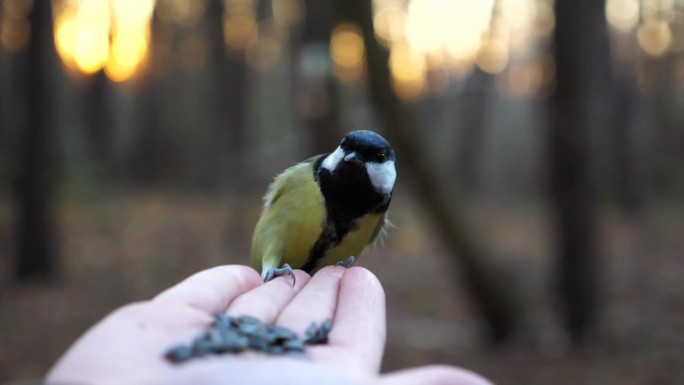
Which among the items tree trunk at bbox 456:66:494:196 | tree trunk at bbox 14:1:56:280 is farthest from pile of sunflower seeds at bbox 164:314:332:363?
tree trunk at bbox 456:66:494:196

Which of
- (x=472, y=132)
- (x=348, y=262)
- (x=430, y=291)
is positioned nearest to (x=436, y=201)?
(x=430, y=291)

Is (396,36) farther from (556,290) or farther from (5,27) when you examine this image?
(556,290)

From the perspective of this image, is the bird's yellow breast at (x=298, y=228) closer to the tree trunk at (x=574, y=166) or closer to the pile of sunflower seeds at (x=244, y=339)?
the pile of sunflower seeds at (x=244, y=339)

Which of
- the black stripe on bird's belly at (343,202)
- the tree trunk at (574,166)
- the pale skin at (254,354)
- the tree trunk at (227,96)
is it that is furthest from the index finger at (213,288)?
the tree trunk at (227,96)

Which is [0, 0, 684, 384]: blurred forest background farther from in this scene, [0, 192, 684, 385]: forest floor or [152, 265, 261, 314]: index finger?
[152, 265, 261, 314]: index finger

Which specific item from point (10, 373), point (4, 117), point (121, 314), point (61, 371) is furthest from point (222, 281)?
point (4, 117)

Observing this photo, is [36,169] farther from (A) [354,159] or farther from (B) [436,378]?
Result: (B) [436,378]
